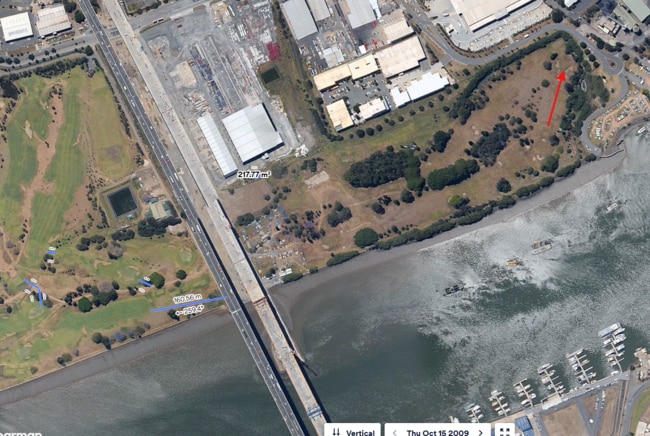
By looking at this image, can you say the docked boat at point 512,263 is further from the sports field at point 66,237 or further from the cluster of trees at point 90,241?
the cluster of trees at point 90,241

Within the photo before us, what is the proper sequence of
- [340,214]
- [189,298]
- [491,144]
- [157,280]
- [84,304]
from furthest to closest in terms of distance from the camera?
[84,304], [189,298], [157,280], [340,214], [491,144]

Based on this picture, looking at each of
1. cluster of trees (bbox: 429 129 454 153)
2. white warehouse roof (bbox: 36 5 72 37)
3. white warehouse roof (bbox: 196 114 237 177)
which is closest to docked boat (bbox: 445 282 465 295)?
cluster of trees (bbox: 429 129 454 153)

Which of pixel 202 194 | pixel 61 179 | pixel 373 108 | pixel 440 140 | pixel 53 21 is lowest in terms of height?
pixel 440 140

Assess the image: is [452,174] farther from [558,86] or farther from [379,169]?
[558,86]

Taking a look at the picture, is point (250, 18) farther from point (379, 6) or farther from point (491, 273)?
point (491, 273)

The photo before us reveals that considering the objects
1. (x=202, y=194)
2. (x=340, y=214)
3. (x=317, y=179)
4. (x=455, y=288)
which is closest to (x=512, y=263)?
(x=455, y=288)

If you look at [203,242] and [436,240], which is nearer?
[436,240]
